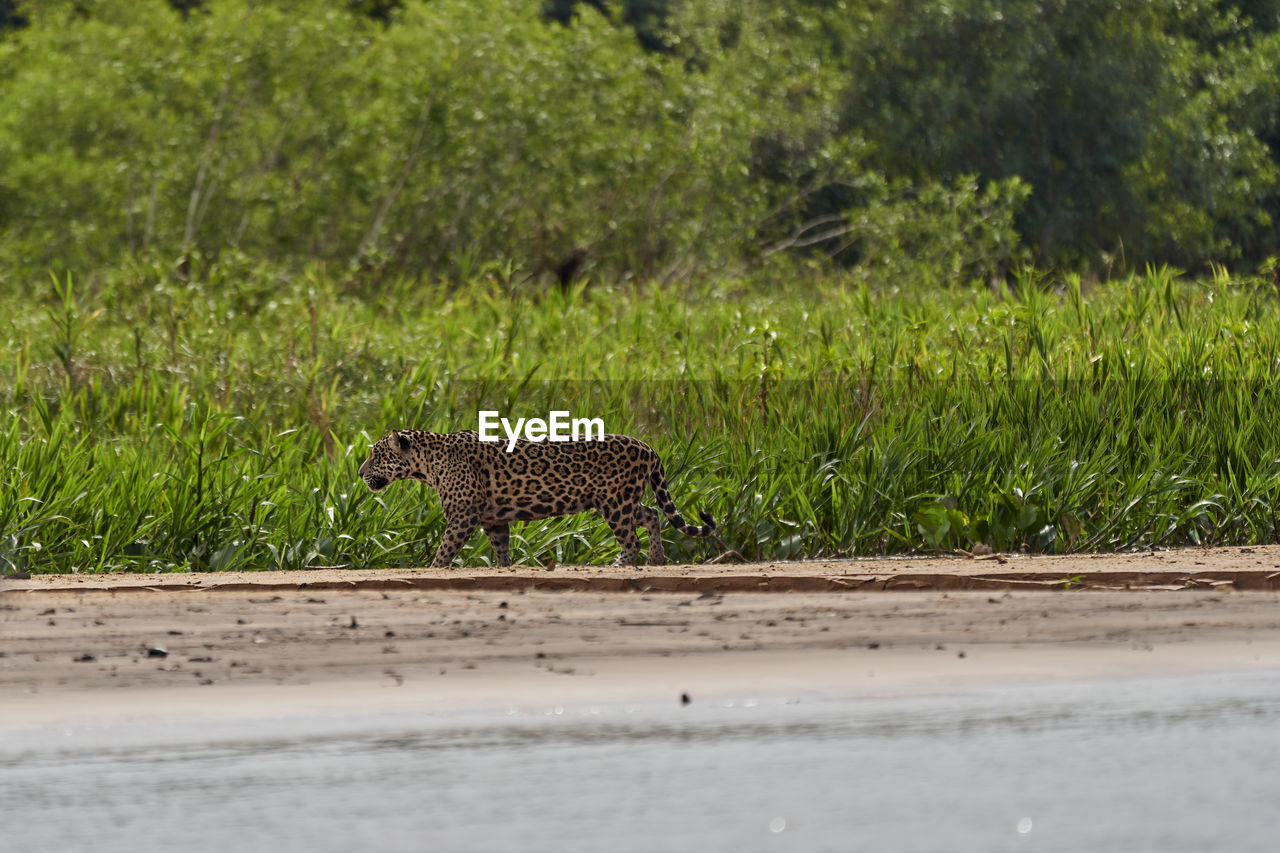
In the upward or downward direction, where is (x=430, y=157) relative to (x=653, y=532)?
downward

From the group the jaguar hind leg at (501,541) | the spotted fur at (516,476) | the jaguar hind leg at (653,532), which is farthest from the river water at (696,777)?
the jaguar hind leg at (501,541)

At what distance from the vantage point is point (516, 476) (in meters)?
9.88

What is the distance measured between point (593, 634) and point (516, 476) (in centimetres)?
159

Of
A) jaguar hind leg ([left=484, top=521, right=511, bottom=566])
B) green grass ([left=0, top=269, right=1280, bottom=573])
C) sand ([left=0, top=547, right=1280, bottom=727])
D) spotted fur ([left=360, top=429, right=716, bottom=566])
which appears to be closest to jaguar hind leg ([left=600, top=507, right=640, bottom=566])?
spotted fur ([left=360, top=429, right=716, bottom=566])

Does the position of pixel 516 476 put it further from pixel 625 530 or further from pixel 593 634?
pixel 593 634

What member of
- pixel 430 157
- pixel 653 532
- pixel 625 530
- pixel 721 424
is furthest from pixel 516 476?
pixel 430 157

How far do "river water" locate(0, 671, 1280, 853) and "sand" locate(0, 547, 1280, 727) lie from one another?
367mm

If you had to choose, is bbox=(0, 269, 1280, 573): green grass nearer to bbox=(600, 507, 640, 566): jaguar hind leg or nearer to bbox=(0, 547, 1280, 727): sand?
bbox=(0, 547, 1280, 727): sand

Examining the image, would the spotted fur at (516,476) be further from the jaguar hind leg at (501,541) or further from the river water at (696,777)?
the river water at (696,777)

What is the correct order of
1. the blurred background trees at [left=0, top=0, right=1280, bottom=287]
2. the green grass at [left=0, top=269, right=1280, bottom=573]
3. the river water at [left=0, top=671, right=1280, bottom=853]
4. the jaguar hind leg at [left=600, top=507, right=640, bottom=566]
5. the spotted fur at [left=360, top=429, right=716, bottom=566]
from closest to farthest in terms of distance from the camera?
the river water at [left=0, top=671, right=1280, bottom=853], the spotted fur at [left=360, top=429, right=716, bottom=566], the jaguar hind leg at [left=600, top=507, right=640, bottom=566], the green grass at [left=0, top=269, right=1280, bottom=573], the blurred background trees at [left=0, top=0, right=1280, bottom=287]

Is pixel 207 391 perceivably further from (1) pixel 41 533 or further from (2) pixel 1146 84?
(2) pixel 1146 84

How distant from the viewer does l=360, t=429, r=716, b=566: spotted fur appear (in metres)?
9.88

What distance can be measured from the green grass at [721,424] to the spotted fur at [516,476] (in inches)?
47.5

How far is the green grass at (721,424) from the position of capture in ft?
37.6
